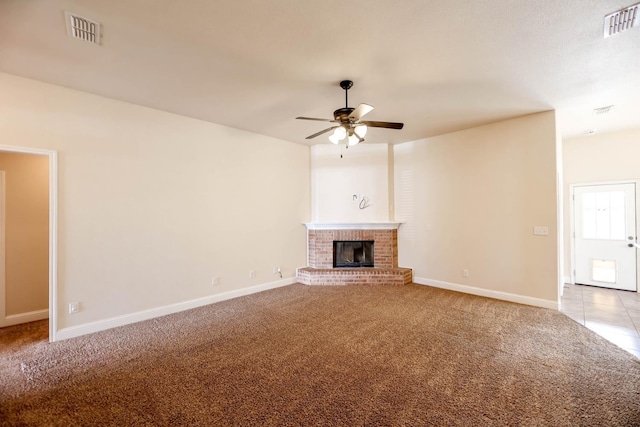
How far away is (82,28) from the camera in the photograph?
2.24 meters

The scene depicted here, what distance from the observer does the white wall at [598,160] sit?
5.04m

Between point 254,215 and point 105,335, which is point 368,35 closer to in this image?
point 254,215

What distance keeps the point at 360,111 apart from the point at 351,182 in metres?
3.18

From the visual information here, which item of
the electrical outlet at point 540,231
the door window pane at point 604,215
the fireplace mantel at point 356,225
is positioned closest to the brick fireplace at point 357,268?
the fireplace mantel at point 356,225

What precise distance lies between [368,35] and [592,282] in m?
6.46

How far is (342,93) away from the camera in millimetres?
3459

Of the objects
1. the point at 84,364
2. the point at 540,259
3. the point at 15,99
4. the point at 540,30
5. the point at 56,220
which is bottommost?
the point at 84,364

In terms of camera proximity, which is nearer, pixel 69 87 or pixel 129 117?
pixel 69 87

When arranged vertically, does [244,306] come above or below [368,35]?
below

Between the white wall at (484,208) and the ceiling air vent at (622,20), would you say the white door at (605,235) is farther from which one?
the ceiling air vent at (622,20)

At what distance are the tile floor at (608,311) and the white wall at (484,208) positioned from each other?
476 mm

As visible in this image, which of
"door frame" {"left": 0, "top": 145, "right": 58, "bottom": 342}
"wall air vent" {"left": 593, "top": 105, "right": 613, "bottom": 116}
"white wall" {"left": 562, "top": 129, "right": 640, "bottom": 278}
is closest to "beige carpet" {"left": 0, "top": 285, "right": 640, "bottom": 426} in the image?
"door frame" {"left": 0, "top": 145, "right": 58, "bottom": 342}

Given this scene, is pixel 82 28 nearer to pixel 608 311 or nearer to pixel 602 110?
pixel 602 110

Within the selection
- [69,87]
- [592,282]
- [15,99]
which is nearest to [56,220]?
[15,99]
